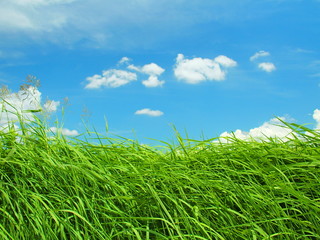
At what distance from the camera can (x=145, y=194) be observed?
2.71 m

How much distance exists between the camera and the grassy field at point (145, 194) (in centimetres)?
250

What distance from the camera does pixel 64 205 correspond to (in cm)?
258

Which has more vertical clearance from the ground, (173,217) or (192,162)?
(192,162)

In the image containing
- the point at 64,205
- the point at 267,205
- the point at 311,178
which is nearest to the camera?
the point at 64,205

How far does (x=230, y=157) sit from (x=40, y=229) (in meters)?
1.76

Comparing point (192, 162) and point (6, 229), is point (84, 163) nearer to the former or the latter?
point (6, 229)

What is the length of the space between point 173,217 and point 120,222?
386 mm

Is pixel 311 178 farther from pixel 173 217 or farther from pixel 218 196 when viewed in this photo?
pixel 173 217

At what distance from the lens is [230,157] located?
339cm

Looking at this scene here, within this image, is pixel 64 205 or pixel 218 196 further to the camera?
pixel 218 196

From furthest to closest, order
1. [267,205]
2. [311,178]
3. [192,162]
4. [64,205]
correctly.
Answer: [192,162], [311,178], [267,205], [64,205]

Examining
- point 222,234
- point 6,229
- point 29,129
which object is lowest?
point 222,234

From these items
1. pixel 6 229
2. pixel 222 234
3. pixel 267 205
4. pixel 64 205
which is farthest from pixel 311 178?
pixel 6 229

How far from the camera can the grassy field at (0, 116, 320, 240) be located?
2500 millimetres
